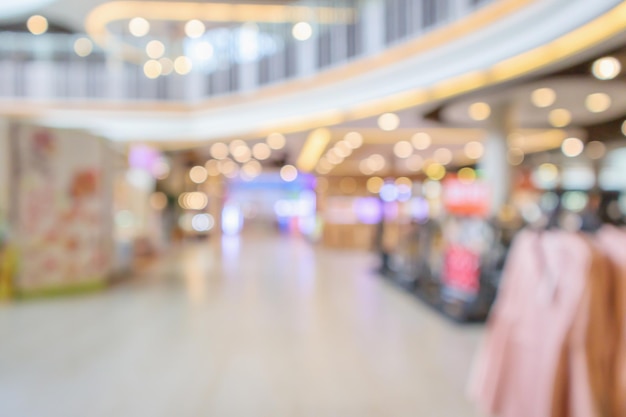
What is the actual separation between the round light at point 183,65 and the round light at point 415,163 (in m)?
8.05

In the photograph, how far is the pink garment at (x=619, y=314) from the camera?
1.94m

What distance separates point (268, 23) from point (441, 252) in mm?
7298

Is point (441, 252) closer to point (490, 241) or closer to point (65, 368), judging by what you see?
point (490, 241)

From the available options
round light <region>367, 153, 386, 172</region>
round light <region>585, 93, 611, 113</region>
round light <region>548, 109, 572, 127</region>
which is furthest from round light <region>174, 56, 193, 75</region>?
round light <region>585, 93, 611, 113</region>

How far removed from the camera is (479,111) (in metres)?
9.55

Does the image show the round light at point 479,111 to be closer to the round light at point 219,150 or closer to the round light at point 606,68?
the round light at point 606,68

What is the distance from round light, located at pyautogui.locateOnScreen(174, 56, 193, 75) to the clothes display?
1215cm

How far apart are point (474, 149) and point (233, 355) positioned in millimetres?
13026

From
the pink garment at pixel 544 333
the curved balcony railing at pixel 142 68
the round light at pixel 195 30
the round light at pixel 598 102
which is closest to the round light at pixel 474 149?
the round light at pixel 598 102

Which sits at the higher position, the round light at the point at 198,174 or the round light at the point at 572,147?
the round light at the point at 572,147

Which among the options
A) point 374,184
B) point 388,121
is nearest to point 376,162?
point 374,184

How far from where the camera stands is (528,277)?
2314 mm

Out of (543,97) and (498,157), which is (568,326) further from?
(498,157)

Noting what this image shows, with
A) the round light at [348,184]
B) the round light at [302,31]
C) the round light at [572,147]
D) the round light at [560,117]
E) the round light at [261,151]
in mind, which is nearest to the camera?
the round light at [560,117]
